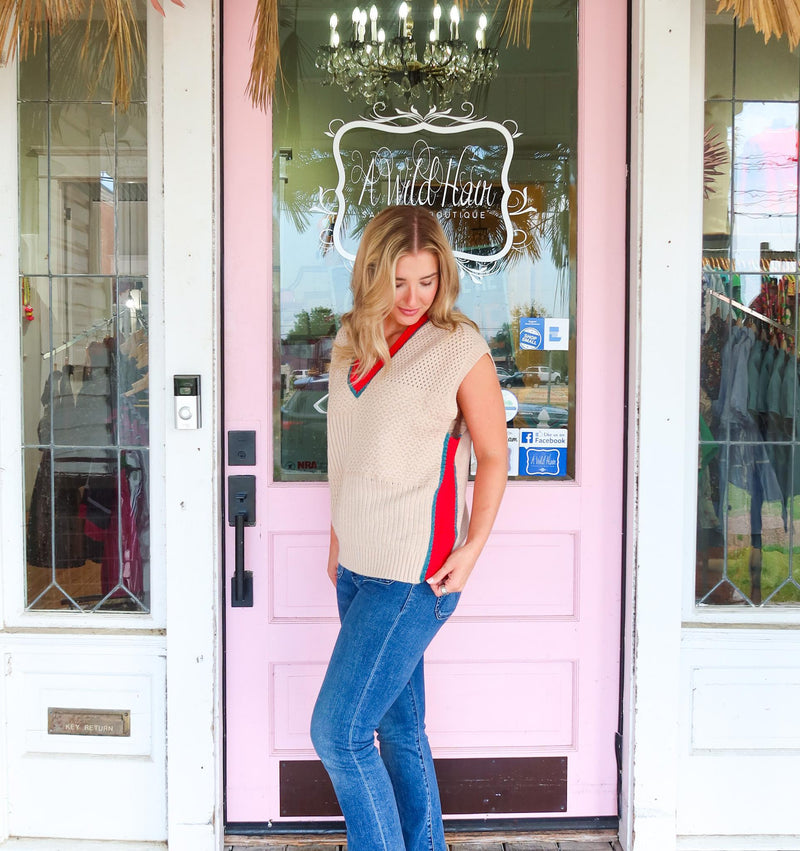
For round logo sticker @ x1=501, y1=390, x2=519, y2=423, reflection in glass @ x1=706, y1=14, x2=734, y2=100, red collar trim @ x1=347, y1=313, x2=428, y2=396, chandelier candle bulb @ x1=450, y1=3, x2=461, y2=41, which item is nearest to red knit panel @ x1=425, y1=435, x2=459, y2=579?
red collar trim @ x1=347, y1=313, x2=428, y2=396

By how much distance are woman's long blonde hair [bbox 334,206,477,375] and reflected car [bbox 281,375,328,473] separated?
52 cm

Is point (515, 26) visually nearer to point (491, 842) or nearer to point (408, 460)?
point (408, 460)

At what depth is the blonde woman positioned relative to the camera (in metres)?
1.55

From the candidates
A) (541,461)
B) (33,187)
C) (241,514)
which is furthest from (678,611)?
(33,187)

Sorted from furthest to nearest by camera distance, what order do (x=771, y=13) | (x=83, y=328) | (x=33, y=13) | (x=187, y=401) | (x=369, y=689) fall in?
1. (x=83, y=328)
2. (x=187, y=401)
3. (x=33, y=13)
4. (x=771, y=13)
5. (x=369, y=689)

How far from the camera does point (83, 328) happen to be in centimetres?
212

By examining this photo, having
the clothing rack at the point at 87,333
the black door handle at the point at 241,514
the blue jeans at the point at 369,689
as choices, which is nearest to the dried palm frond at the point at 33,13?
the clothing rack at the point at 87,333

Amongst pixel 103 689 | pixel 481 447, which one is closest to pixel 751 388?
pixel 481 447

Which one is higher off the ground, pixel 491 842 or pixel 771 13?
pixel 771 13

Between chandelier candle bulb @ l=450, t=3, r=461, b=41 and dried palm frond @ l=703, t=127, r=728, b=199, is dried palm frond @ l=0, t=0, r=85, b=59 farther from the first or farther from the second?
dried palm frond @ l=703, t=127, r=728, b=199

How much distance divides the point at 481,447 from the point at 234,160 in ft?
3.64

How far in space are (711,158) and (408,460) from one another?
128 centimetres

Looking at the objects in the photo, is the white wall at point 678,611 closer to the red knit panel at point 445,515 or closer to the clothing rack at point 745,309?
the clothing rack at point 745,309

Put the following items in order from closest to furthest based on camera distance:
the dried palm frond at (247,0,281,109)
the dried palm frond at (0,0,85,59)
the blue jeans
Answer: the blue jeans < the dried palm frond at (0,0,85,59) < the dried palm frond at (247,0,281,109)
